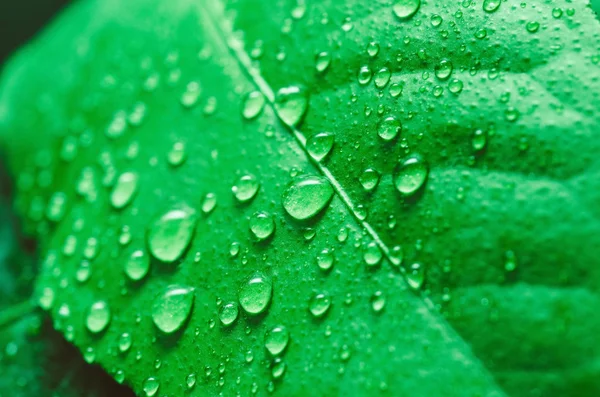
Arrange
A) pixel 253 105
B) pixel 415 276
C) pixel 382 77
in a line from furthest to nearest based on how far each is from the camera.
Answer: pixel 253 105, pixel 382 77, pixel 415 276

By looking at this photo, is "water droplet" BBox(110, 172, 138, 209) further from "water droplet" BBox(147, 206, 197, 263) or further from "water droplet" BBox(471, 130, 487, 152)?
"water droplet" BBox(471, 130, 487, 152)

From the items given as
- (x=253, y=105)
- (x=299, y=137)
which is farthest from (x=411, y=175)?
(x=253, y=105)

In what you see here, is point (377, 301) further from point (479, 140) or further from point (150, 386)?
point (150, 386)

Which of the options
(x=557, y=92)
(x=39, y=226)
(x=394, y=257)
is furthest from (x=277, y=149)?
(x=39, y=226)

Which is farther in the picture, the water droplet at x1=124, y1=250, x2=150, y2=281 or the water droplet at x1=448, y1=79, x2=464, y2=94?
the water droplet at x1=124, y1=250, x2=150, y2=281

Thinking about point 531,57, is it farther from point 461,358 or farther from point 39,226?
point 39,226

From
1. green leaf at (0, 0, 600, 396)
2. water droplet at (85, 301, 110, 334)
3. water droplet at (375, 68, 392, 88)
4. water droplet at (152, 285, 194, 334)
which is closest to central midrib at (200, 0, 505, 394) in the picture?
green leaf at (0, 0, 600, 396)
